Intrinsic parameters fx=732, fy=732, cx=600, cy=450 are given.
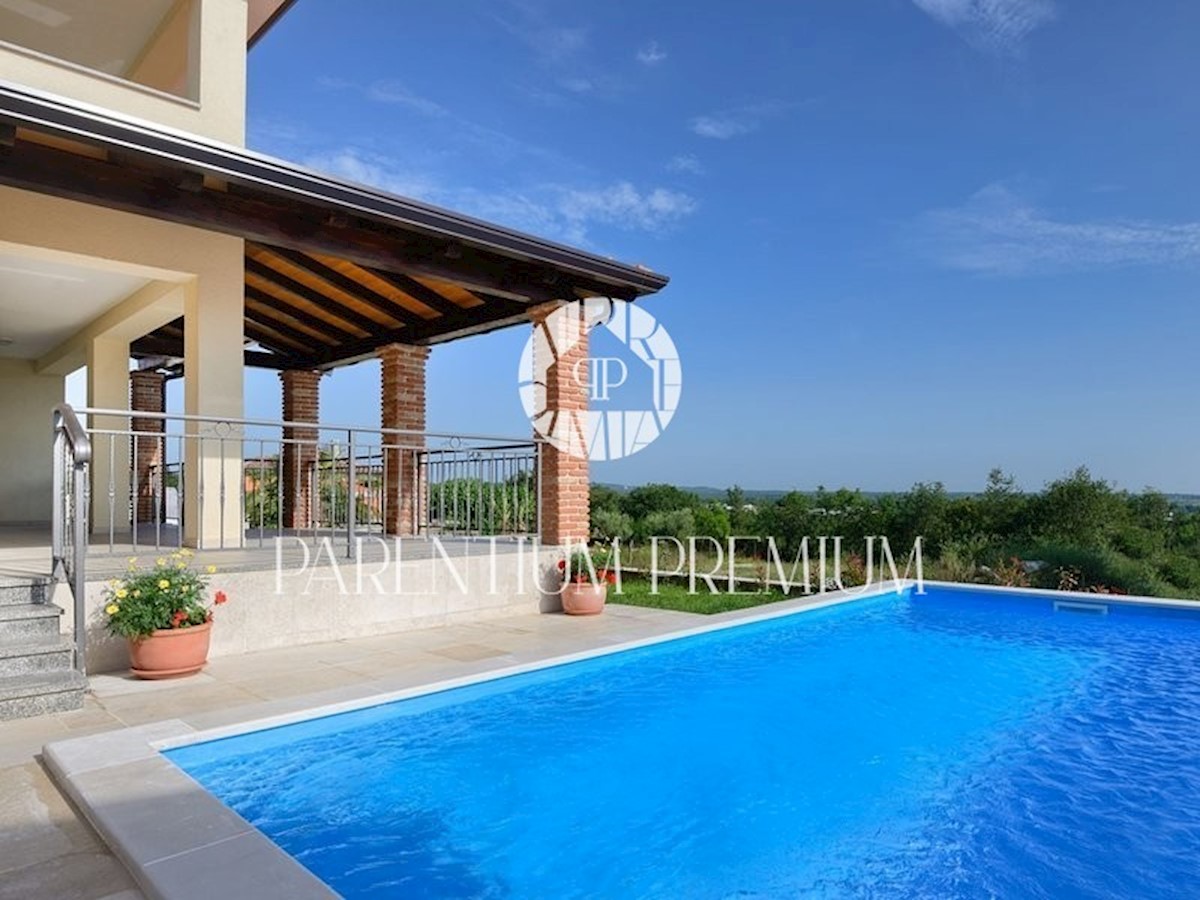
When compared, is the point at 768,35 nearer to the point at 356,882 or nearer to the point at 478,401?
the point at 478,401

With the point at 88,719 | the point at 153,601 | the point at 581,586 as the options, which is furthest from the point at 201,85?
the point at 581,586

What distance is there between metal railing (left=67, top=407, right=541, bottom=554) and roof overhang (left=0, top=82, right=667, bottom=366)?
1.84 metres

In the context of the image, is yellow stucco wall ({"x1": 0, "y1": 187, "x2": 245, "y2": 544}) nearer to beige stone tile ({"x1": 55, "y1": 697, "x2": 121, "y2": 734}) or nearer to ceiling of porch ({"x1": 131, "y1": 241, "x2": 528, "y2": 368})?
ceiling of porch ({"x1": 131, "y1": 241, "x2": 528, "y2": 368})

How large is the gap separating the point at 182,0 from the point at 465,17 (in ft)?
16.0

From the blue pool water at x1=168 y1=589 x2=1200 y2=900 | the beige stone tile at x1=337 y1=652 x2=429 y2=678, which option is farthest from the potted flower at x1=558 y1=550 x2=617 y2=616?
the beige stone tile at x1=337 y1=652 x2=429 y2=678

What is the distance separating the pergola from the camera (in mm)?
5848

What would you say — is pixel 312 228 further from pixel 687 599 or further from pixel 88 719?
pixel 687 599

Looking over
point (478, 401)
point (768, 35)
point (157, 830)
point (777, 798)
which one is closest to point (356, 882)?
point (157, 830)

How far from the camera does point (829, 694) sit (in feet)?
21.5

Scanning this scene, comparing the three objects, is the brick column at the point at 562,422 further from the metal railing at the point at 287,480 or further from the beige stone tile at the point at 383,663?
the beige stone tile at the point at 383,663

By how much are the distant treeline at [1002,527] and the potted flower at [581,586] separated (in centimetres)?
626

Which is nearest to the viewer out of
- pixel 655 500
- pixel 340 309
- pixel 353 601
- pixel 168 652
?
pixel 168 652

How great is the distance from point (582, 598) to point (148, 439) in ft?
33.6

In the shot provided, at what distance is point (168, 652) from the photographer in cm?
576
